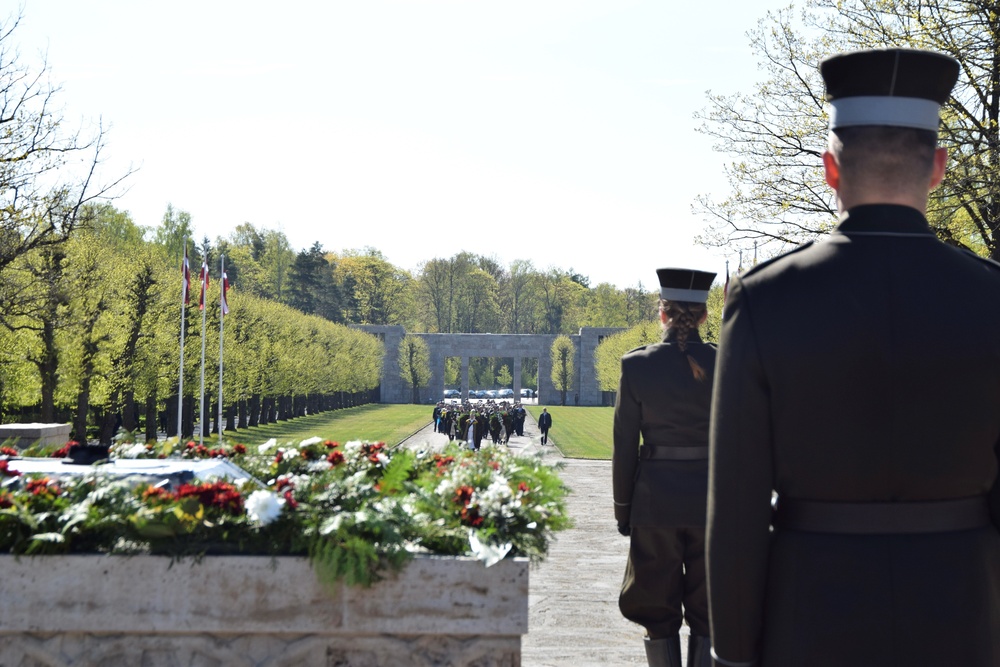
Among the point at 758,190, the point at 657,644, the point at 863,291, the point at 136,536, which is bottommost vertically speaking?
the point at 657,644

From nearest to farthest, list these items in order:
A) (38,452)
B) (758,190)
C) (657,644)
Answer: (657,644), (38,452), (758,190)

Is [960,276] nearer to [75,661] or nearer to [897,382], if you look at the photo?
[897,382]

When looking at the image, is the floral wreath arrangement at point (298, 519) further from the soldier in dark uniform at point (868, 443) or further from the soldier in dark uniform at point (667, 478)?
the soldier in dark uniform at point (868, 443)

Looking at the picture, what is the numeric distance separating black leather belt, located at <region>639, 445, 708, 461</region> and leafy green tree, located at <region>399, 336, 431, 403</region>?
3690 inches

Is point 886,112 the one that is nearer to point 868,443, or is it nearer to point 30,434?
point 868,443

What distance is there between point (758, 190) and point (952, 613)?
68.3 ft

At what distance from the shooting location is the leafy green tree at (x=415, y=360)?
100312 millimetres

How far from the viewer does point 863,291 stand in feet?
9.01

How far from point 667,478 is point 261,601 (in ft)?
8.21

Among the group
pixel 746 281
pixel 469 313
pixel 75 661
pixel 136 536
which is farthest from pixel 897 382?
pixel 469 313

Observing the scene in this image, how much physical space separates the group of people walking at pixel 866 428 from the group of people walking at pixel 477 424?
3155cm

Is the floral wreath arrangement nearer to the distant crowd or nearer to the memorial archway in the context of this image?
the distant crowd

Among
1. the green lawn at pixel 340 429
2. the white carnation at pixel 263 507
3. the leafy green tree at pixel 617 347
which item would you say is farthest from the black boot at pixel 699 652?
the leafy green tree at pixel 617 347

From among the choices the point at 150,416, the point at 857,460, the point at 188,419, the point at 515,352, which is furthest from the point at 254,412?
the point at 857,460
